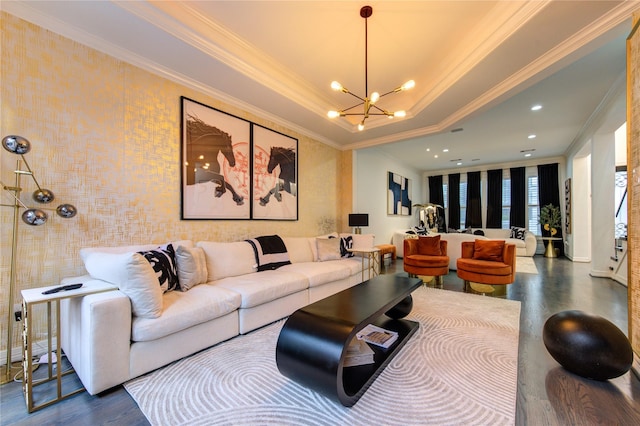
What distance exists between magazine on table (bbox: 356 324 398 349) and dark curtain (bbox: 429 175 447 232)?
325 inches

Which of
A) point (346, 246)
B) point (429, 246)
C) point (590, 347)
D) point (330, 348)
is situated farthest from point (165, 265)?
point (429, 246)

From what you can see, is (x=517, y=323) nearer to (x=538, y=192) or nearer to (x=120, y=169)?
(x=120, y=169)

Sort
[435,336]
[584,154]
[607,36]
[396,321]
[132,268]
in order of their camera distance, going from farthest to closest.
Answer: [584,154] → [396,321] → [435,336] → [607,36] → [132,268]

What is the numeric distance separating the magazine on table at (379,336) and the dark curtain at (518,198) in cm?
859

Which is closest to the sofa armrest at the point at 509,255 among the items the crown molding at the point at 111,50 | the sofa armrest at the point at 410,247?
the sofa armrest at the point at 410,247

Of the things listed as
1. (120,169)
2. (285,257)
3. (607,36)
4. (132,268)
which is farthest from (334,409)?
(607,36)

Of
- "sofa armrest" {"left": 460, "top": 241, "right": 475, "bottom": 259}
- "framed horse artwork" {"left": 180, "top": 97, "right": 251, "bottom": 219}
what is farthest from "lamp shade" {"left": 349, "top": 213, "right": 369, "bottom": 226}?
"framed horse artwork" {"left": 180, "top": 97, "right": 251, "bottom": 219}

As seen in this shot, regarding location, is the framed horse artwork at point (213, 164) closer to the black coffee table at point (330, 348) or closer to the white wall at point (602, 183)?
the black coffee table at point (330, 348)

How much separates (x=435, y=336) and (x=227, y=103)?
3.68 meters

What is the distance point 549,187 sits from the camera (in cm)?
809

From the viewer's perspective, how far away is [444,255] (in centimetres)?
455

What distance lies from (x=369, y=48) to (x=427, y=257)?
3228 millimetres

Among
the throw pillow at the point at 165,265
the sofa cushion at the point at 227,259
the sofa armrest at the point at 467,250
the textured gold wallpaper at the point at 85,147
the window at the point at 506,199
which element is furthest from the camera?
the window at the point at 506,199

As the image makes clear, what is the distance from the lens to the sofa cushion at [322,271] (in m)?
3.21
